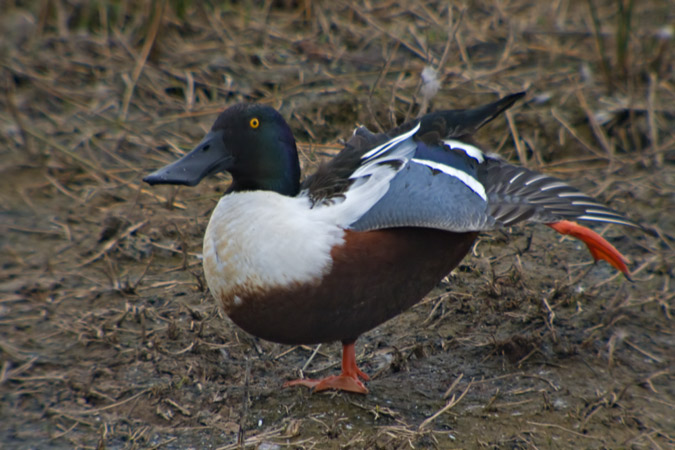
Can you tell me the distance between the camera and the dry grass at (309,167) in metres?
2.89

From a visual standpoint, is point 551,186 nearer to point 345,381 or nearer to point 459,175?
point 459,175

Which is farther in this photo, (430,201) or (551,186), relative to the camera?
(551,186)

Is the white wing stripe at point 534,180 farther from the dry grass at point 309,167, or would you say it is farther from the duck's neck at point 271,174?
the duck's neck at point 271,174

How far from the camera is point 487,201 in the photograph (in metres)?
2.79

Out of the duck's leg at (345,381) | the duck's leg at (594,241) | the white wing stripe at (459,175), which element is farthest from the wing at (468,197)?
the duck's leg at (345,381)

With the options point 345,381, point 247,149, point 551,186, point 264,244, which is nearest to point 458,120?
point 551,186

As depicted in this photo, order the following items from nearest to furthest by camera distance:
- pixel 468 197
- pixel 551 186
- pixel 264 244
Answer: pixel 264 244 → pixel 468 197 → pixel 551 186

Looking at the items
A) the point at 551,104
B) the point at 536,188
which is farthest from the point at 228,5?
the point at 536,188

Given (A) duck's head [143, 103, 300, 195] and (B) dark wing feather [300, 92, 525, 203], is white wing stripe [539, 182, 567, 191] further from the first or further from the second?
(A) duck's head [143, 103, 300, 195]

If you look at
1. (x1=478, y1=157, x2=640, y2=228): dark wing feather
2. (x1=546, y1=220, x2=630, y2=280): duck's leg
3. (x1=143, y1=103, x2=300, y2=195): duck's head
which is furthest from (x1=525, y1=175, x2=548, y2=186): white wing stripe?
(x1=143, y1=103, x2=300, y2=195): duck's head

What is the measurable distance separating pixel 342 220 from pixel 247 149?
0.43 m

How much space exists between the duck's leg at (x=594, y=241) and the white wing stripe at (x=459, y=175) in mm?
330

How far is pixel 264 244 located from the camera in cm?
260

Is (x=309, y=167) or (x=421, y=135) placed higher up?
(x=421, y=135)
